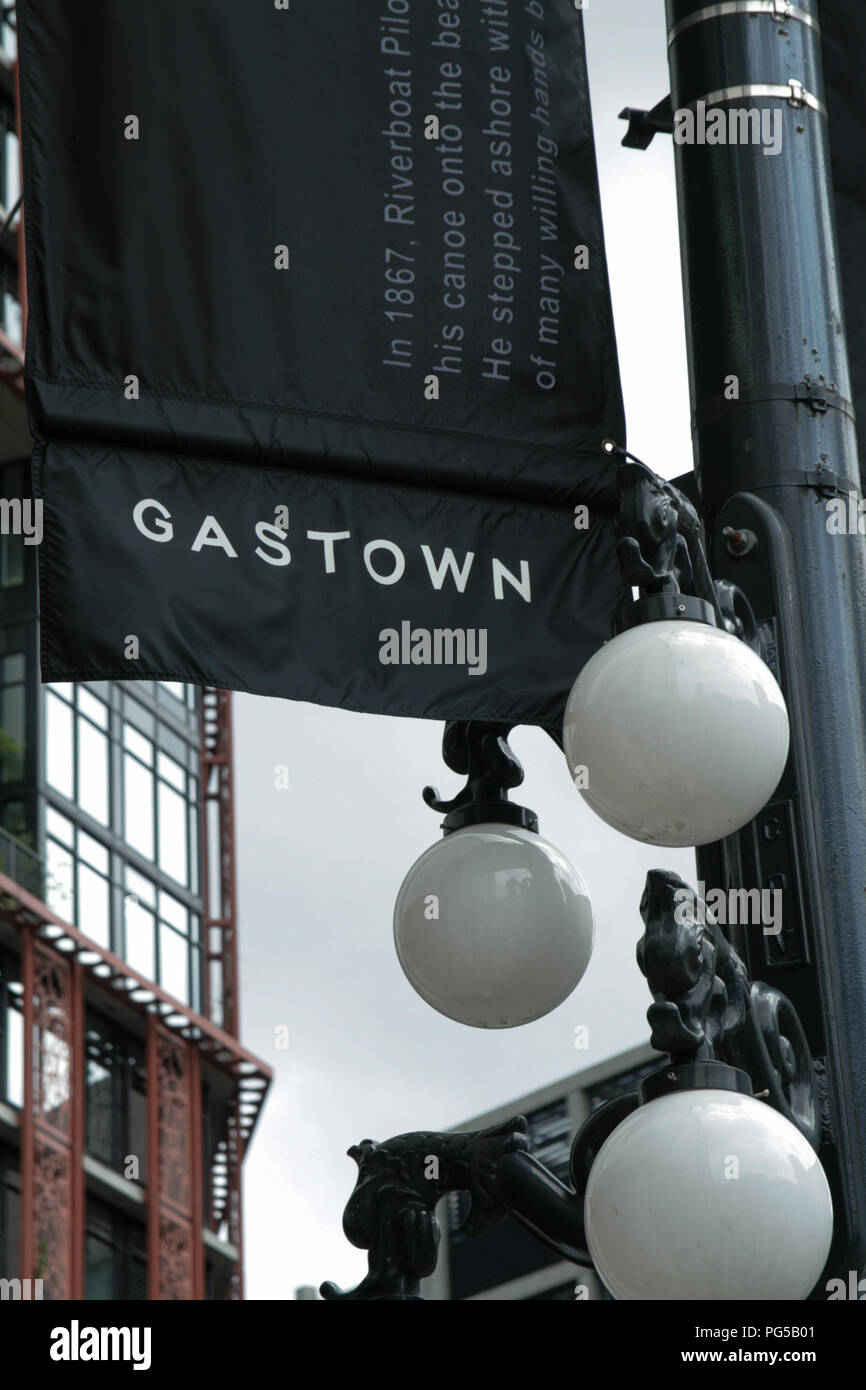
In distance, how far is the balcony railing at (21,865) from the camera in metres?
40.5

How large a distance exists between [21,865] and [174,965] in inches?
209

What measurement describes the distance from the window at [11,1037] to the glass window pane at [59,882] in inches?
50.1

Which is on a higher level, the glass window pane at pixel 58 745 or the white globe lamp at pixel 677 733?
the glass window pane at pixel 58 745

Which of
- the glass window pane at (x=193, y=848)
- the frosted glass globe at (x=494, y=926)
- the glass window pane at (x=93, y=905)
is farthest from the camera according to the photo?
→ the glass window pane at (x=193, y=848)

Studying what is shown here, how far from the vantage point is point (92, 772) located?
43344mm

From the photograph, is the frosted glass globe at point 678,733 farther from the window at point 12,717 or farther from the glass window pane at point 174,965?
the glass window pane at point 174,965

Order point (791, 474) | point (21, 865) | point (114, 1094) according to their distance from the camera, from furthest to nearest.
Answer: point (114, 1094)
point (21, 865)
point (791, 474)

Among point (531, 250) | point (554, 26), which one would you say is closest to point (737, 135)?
point (531, 250)

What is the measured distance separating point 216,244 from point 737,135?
43.3 inches

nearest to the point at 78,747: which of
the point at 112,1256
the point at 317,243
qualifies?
the point at 112,1256

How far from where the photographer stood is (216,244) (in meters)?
5.04

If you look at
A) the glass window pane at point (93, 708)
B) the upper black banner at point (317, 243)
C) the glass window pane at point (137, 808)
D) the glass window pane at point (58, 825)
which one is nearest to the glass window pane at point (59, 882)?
the glass window pane at point (58, 825)

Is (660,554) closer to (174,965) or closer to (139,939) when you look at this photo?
(139,939)
